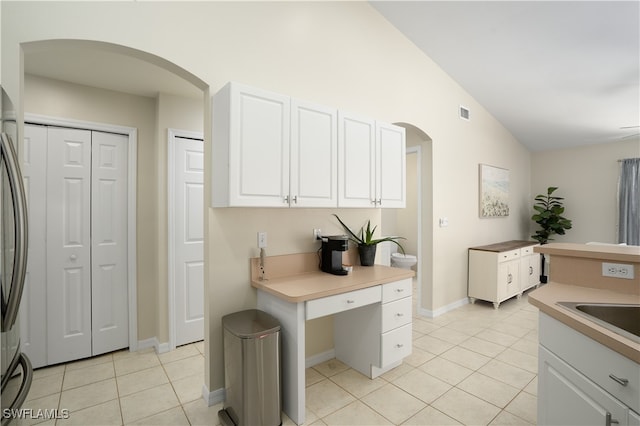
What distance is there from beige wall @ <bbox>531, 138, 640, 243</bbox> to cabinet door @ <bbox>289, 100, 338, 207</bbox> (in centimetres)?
538

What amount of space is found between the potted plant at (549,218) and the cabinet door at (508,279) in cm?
150

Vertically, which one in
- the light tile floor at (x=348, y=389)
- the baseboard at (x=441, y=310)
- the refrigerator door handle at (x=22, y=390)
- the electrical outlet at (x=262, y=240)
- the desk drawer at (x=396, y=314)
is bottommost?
the light tile floor at (x=348, y=389)

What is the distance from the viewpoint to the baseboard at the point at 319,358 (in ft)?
8.83

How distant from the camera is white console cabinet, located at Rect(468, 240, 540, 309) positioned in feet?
13.5

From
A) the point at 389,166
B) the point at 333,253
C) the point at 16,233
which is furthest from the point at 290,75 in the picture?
the point at 16,233

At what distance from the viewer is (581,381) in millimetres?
1238

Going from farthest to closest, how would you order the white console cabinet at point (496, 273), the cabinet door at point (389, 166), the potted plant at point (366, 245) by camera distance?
the white console cabinet at point (496, 273) → the potted plant at point (366, 245) → the cabinet door at point (389, 166)

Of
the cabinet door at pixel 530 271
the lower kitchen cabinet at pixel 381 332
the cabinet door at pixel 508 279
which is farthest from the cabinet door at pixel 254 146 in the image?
the cabinet door at pixel 530 271

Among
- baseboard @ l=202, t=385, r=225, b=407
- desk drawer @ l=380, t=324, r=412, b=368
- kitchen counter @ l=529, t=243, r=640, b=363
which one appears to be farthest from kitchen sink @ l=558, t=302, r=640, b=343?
baseboard @ l=202, t=385, r=225, b=407

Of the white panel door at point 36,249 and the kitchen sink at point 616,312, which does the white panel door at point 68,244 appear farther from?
the kitchen sink at point 616,312

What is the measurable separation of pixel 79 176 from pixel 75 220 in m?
0.39

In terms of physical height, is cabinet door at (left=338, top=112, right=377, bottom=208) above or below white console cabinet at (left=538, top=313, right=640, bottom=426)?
above

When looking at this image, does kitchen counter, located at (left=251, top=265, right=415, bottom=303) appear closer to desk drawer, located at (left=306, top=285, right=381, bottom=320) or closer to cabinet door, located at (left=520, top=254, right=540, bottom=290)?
desk drawer, located at (left=306, top=285, right=381, bottom=320)

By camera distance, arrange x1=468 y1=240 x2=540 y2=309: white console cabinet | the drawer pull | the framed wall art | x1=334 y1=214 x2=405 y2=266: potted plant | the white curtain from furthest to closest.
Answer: the white curtain < the framed wall art < x1=468 y1=240 x2=540 y2=309: white console cabinet < x1=334 y1=214 x2=405 y2=266: potted plant < the drawer pull
